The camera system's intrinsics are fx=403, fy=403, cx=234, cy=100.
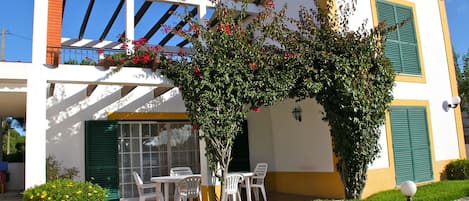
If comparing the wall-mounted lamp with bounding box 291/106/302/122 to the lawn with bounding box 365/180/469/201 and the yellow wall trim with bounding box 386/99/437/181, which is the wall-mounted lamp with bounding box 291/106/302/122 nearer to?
the yellow wall trim with bounding box 386/99/437/181

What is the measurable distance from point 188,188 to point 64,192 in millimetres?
2879

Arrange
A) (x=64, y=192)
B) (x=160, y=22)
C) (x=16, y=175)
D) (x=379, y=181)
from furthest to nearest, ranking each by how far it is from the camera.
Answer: (x=16, y=175), (x=160, y=22), (x=379, y=181), (x=64, y=192)

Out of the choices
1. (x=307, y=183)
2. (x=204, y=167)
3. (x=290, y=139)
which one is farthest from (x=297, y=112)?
(x=204, y=167)

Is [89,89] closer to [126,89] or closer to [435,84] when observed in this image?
[126,89]

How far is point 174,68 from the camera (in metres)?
8.34

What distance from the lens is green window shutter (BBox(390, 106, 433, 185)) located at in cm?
1020

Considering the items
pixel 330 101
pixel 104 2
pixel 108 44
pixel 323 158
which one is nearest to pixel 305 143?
pixel 323 158

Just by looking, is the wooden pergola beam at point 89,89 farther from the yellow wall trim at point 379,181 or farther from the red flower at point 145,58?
the yellow wall trim at point 379,181

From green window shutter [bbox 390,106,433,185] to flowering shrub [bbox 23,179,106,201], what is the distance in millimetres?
7141

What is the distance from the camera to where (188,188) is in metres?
8.98

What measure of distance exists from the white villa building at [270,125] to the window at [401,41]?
0.03 meters

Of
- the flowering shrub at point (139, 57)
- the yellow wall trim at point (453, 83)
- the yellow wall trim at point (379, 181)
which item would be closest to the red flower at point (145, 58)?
the flowering shrub at point (139, 57)

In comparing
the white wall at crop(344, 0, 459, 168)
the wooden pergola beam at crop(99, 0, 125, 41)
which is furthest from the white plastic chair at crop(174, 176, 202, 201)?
the white wall at crop(344, 0, 459, 168)

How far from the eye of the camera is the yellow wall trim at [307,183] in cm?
956
